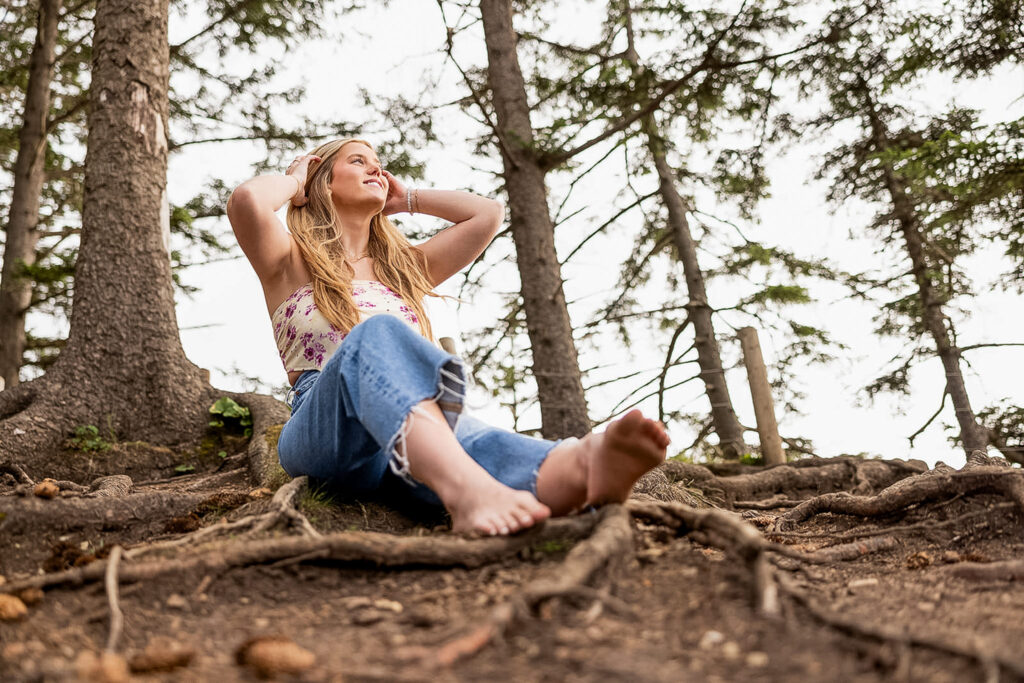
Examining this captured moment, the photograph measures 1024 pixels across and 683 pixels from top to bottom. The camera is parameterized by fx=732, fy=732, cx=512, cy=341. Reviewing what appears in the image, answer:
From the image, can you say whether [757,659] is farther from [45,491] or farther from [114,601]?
[45,491]

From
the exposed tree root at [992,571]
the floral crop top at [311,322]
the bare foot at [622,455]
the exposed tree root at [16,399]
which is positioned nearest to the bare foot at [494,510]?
the bare foot at [622,455]

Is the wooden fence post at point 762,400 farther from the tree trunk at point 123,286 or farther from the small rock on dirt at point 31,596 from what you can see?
the small rock on dirt at point 31,596

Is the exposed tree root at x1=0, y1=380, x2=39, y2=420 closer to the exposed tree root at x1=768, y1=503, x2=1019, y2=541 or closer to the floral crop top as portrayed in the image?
the floral crop top

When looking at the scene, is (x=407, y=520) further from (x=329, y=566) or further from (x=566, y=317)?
(x=566, y=317)

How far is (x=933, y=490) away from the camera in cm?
279

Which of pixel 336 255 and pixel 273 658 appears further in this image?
pixel 336 255

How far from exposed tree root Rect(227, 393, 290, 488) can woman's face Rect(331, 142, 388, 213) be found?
132cm

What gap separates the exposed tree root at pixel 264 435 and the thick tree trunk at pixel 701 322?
5419 mm

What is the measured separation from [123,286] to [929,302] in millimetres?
8916

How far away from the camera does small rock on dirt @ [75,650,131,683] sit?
1.15 m

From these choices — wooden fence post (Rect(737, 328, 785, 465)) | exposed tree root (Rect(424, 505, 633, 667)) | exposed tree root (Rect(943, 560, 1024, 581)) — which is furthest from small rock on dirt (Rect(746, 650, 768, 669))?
wooden fence post (Rect(737, 328, 785, 465))

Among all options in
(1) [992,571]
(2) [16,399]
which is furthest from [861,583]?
(2) [16,399]

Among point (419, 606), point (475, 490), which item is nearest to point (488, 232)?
point (475, 490)

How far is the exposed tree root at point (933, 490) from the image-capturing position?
8.62ft
